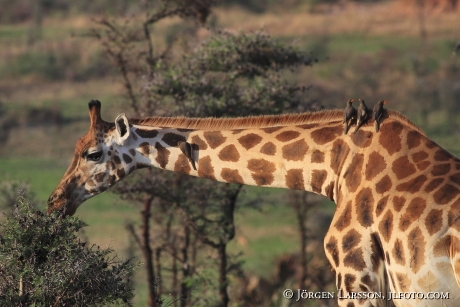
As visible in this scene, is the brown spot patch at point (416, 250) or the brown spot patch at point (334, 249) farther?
the brown spot patch at point (334, 249)

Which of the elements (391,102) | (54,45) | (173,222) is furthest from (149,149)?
(54,45)

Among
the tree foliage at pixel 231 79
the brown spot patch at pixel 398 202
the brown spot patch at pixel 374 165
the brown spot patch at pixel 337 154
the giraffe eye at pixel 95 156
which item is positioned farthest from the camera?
the tree foliage at pixel 231 79

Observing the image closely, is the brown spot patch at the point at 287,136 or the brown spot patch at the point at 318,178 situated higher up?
the brown spot patch at the point at 287,136

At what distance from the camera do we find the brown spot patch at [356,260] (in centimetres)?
992

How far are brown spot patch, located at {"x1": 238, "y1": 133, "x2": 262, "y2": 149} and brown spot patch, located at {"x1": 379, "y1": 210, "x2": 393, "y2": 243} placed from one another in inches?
69.5

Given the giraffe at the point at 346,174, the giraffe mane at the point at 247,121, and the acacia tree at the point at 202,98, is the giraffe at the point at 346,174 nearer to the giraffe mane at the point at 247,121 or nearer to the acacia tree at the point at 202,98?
the giraffe mane at the point at 247,121

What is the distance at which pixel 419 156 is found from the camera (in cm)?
1018

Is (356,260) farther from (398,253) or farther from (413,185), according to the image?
(413,185)

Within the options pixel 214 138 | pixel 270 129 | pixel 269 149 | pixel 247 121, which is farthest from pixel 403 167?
pixel 214 138

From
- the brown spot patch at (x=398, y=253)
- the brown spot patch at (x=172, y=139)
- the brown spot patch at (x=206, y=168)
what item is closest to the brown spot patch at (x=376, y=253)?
the brown spot patch at (x=398, y=253)

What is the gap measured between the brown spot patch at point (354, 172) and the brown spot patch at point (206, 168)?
1.49 m

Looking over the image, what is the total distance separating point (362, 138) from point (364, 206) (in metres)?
0.73

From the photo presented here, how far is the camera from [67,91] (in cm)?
5600

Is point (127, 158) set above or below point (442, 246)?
above
